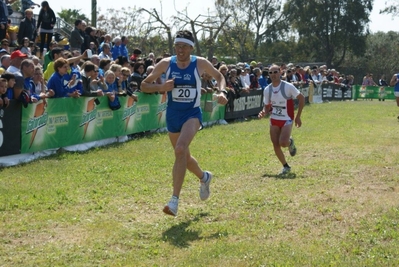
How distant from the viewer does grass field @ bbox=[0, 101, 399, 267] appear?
6.45m

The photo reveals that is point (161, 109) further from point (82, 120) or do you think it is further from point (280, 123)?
point (280, 123)

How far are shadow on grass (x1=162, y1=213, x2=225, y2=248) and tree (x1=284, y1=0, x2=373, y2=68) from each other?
5871cm

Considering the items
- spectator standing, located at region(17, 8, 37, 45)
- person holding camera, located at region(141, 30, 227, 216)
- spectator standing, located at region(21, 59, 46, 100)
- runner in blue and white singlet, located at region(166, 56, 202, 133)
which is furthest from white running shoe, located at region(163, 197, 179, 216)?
spectator standing, located at region(17, 8, 37, 45)

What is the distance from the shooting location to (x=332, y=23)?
6425 cm

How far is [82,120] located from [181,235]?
25.6 feet

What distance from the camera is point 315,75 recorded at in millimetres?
38500

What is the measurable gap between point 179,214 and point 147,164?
14.1ft

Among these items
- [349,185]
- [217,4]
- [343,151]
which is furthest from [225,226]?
[217,4]

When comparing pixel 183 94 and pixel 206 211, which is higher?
pixel 183 94

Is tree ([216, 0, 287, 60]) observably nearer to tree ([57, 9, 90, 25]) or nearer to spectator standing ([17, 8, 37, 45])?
tree ([57, 9, 90, 25])

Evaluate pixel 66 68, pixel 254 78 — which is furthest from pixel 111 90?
pixel 254 78

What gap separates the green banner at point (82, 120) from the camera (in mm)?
12734

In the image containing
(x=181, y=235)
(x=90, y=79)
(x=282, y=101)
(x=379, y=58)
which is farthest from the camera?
(x=379, y=58)

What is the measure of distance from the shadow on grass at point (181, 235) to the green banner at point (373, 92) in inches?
1561
